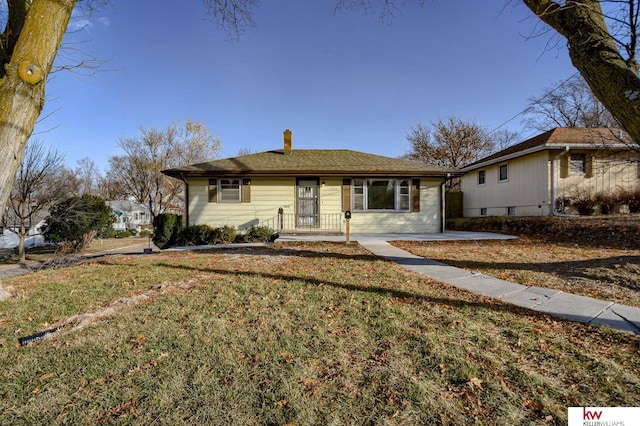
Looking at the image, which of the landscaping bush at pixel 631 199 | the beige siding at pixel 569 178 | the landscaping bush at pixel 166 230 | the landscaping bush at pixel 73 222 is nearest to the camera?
the landscaping bush at pixel 166 230

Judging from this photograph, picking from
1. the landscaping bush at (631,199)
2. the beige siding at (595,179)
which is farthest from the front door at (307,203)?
the landscaping bush at (631,199)

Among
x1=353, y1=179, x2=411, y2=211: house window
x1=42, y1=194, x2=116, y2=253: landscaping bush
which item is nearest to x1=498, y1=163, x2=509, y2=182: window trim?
x1=353, y1=179, x2=411, y2=211: house window

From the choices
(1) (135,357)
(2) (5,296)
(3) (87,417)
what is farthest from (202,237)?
(3) (87,417)

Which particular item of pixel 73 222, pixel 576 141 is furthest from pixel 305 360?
pixel 73 222

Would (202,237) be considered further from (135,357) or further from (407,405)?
(407,405)

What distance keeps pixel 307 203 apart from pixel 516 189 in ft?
35.5

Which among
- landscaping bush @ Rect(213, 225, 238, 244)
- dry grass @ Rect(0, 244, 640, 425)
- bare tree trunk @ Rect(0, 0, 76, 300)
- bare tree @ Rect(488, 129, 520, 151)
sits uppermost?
bare tree @ Rect(488, 129, 520, 151)

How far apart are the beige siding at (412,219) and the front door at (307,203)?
1.68 metres

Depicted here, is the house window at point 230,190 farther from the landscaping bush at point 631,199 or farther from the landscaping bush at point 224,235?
the landscaping bush at point 631,199

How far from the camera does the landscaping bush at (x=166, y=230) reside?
1105 centimetres

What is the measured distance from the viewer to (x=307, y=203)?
40.1ft

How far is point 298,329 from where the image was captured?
2.86m

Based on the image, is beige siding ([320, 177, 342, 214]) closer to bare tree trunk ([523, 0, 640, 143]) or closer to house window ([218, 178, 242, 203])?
house window ([218, 178, 242, 203])

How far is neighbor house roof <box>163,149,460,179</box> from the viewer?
1152cm
